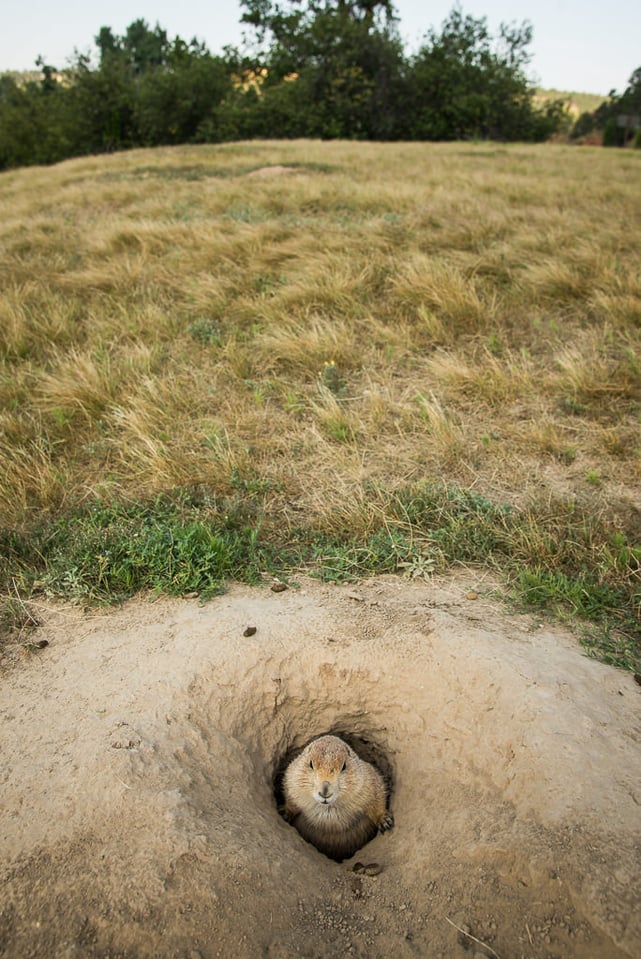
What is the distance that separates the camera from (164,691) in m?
2.34

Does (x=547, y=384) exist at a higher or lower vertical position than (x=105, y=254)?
lower

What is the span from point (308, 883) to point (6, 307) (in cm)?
536

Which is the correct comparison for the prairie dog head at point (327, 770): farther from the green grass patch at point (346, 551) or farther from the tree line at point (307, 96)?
the tree line at point (307, 96)

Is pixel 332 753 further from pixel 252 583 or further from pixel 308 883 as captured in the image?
pixel 252 583

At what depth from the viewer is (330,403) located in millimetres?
4055

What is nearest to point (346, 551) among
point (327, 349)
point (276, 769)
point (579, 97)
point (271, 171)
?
point (276, 769)

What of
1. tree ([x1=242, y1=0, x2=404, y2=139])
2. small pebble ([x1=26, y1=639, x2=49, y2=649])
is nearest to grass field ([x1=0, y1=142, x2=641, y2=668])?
small pebble ([x1=26, y1=639, x2=49, y2=649])

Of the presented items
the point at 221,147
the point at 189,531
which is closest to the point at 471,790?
the point at 189,531

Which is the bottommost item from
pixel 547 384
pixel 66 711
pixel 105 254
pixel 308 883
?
pixel 308 883

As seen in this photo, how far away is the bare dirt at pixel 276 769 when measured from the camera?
1.68 meters

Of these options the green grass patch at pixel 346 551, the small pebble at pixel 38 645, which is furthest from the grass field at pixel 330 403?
the small pebble at pixel 38 645

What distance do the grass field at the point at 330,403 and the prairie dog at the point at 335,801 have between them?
972 mm

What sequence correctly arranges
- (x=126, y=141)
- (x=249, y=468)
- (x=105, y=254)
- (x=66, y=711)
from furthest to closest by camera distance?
1. (x=126, y=141)
2. (x=105, y=254)
3. (x=249, y=468)
4. (x=66, y=711)

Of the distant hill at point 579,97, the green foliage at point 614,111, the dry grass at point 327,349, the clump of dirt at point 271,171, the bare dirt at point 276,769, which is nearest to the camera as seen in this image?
the bare dirt at point 276,769
